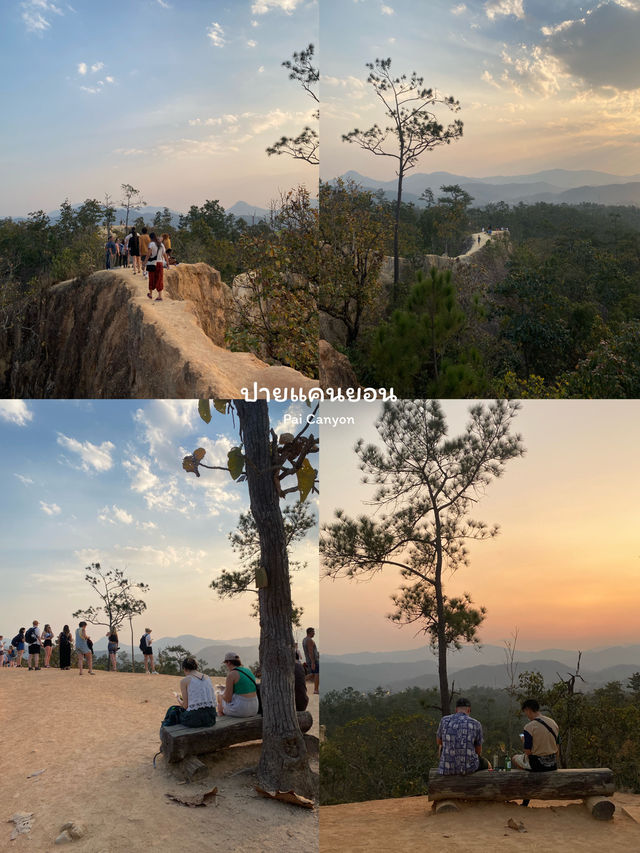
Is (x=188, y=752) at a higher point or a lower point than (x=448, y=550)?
lower

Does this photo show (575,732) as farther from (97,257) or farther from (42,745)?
(97,257)

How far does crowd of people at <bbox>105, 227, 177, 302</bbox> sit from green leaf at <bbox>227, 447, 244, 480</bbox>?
662 centimetres

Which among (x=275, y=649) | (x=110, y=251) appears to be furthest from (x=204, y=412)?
(x=110, y=251)

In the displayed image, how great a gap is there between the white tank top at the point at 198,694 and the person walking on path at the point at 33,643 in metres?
6.58

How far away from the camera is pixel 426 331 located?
44.4 feet

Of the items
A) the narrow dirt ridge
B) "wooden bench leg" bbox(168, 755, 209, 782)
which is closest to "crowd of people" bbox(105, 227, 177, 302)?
the narrow dirt ridge

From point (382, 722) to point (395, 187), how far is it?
13628 millimetres

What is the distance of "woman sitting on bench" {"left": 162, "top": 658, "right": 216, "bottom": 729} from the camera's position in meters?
6.56

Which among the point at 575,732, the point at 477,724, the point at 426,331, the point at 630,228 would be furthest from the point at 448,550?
the point at 630,228

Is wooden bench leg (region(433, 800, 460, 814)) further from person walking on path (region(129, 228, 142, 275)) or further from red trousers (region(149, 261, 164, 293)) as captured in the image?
person walking on path (region(129, 228, 142, 275))

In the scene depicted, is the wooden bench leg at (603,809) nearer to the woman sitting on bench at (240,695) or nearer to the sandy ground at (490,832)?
the sandy ground at (490,832)

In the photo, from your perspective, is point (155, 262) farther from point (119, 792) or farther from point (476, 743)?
point (476, 743)

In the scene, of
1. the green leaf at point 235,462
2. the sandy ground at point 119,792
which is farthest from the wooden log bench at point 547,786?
the green leaf at point 235,462

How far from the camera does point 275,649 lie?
6.41 metres
